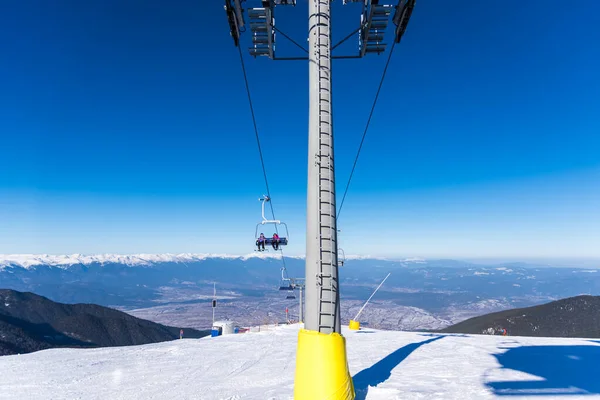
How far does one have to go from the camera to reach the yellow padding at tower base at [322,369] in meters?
6.12

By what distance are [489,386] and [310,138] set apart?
26.5ft

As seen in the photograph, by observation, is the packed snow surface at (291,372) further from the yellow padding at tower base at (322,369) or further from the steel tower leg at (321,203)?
the steel tower leg at (321,203)

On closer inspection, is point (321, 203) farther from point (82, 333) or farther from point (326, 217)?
point (82, 333)

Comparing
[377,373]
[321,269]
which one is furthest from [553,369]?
[321,269]

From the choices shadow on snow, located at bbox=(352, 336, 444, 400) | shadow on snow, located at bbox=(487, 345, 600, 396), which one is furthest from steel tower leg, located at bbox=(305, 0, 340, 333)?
shadow on snow, located at bbox=(487, 345, 600, 396)

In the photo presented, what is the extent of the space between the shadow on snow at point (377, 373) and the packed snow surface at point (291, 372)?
0.10 ft

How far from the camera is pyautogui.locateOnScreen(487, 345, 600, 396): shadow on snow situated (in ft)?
28.6

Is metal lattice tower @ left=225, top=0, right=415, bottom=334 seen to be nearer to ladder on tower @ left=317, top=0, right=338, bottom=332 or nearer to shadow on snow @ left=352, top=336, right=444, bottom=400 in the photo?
ladder on tower @ left=317, top=0, right=338, bottom=332

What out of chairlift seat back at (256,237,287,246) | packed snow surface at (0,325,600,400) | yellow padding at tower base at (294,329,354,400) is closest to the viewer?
yellow padding at tower base at (294,329,354,400)

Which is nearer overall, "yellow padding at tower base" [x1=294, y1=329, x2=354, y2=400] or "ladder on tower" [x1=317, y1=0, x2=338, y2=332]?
"yellow padding at tower base" [x1=294, y1=329, x2=354, y2=400]

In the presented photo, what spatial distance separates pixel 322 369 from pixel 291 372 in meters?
6.76

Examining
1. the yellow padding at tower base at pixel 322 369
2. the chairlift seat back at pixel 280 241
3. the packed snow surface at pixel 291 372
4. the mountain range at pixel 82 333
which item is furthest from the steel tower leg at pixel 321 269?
the mountain range at pixel 82 333

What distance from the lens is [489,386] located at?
9.12 m

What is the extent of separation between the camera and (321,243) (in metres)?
6.47
